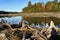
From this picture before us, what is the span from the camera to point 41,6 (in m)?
85.9

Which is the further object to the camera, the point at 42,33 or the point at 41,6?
the point at 41,6

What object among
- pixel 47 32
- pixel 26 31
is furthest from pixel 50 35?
pixel 26 31

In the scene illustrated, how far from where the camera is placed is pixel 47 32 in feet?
15.7

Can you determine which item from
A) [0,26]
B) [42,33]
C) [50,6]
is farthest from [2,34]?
[50,6]

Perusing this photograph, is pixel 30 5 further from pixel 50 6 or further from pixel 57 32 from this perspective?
pixel 57 32

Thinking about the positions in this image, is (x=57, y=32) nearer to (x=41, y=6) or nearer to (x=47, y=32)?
(x=47, y=32)

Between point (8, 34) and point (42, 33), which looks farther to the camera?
point (42, 33)

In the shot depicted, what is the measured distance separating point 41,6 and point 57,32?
81.2 metres

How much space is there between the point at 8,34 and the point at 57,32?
1.23 meters

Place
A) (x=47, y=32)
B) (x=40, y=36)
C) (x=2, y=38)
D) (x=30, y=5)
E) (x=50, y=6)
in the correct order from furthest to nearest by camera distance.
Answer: (x=30, y=5) < (x=50, y=6) < (x=47, y=32) < (x=40, y=36) < (x=2, y=38)

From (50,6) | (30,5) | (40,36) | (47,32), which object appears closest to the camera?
(40,36)

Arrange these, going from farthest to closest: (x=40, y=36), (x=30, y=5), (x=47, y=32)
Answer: (x=30, y=5) → (x=47, y=32) → (x=40, y=36)

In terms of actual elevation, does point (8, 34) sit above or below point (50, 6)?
above

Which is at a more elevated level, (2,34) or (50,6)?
(2,34)
